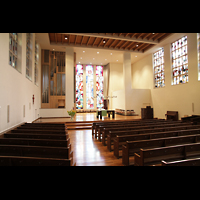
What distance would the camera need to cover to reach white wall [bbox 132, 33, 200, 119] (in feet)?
26.8

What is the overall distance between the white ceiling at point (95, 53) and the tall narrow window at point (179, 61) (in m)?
0.48

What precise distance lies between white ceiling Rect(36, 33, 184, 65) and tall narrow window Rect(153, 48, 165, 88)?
52cm

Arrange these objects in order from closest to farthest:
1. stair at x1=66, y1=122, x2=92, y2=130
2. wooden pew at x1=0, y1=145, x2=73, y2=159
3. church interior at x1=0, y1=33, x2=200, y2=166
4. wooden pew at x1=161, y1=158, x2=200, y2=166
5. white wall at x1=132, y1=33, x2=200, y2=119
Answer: wooden pew at x1=161, y1=158, x2=200, y2=166, wooden pew at x1=0, y1=145, x2=73, y2=159, church interior at x1=0, y1=33, x2=200, y2=166, stair at x1=66, y1=122, x2=92, y2=130, white wall at x1=132, y1=33, x2=200, y2=119

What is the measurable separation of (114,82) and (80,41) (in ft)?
19.5

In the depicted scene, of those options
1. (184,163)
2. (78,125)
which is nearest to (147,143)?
(184,163)

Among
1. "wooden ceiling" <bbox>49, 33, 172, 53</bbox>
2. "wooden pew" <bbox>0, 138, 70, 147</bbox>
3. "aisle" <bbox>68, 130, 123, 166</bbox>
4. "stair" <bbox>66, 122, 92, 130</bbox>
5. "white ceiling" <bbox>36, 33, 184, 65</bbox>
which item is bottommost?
"aisle" <bbox>68, 130, 123, 166</bbox>

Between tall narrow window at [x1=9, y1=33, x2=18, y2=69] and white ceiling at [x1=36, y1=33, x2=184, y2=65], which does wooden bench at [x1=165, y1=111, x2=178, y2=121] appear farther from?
tall narrow window at [x1=9, y1=33, x2=18, y2=69]

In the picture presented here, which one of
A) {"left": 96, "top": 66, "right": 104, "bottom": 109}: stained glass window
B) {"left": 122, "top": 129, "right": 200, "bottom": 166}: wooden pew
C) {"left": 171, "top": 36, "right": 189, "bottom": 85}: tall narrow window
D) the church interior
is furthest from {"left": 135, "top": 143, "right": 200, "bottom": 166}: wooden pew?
{"left": 96, "top": 66, "right": 104, "bottom": 109}: stained glass window

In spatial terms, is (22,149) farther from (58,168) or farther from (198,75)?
(198,75)

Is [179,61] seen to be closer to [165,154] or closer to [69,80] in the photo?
[69,80]

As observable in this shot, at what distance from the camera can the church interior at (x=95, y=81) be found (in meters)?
5.05

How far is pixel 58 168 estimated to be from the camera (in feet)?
5.46

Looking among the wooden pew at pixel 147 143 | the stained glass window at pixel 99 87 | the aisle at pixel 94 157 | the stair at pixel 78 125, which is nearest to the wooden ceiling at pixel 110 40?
the stained glass window at pixel 99 87
